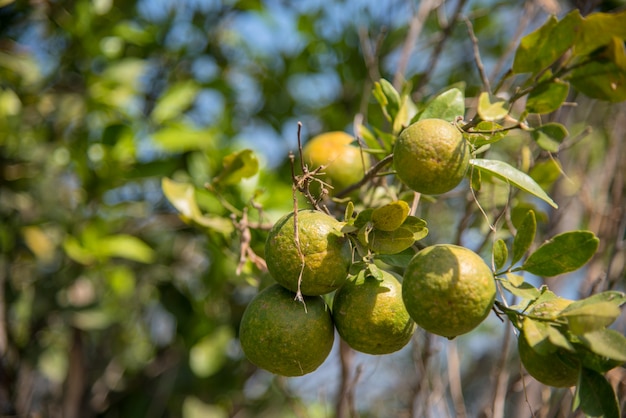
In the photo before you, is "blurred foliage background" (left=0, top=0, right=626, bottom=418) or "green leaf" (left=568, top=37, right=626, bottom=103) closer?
"green leaf" (left=568, top=37, right=626, bottom=103)

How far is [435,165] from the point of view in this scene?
2.13 feet

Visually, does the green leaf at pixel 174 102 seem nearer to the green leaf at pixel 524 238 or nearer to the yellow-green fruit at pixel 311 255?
the yellow-green fruit at pixel 311 255

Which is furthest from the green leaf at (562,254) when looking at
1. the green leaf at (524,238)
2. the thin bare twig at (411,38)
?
the thin bare twig at (411,38)

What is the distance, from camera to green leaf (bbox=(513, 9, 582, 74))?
666 mm

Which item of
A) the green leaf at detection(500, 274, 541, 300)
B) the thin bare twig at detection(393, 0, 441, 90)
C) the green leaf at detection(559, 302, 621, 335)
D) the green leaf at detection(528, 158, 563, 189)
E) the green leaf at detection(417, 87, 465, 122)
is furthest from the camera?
the thin bare twig at detection(393, 0, 441, 90)

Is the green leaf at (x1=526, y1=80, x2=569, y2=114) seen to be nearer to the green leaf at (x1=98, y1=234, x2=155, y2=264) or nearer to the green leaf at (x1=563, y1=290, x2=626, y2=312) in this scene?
the green leaf at (x1=563, y1=290, x2=626, y2=312)

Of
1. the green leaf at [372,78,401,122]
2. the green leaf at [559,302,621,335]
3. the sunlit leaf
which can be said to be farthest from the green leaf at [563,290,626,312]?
the sunlit leaf

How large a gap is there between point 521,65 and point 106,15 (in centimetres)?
140

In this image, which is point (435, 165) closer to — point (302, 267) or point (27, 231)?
point (302, 267)

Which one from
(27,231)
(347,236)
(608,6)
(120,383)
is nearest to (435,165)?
(347,236)

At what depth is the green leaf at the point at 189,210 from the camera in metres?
1.09

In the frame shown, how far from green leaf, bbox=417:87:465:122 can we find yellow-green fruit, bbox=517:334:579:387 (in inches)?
12.4

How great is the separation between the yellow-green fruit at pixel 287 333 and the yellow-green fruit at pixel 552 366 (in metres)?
0.23

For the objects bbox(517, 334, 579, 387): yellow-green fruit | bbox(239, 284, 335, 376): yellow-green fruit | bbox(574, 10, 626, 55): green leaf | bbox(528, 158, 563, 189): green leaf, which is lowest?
bbox(528, 158, 563, 189): green leaf
